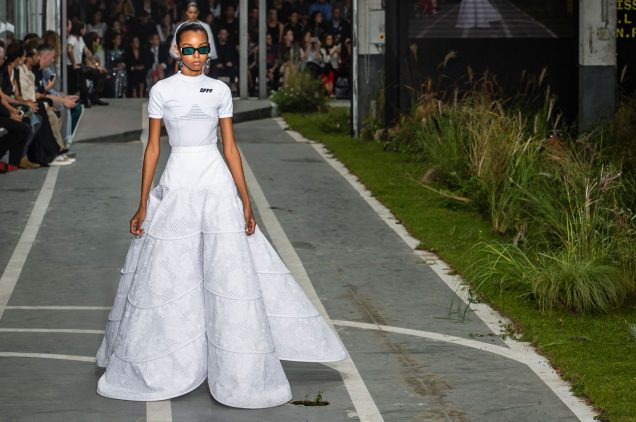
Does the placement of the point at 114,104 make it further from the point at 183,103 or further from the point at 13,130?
the point at 183,103

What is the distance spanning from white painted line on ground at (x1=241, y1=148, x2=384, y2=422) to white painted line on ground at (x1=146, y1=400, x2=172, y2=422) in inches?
36.5

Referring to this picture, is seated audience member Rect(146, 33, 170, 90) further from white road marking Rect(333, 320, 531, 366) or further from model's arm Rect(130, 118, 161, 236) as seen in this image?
model's arm Rect(130, 118, 161, 236)

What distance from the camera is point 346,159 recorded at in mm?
20938

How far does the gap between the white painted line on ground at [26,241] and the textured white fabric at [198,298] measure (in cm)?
273

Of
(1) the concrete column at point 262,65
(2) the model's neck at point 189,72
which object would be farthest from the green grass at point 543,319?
(1) the concrete column at point 262,65

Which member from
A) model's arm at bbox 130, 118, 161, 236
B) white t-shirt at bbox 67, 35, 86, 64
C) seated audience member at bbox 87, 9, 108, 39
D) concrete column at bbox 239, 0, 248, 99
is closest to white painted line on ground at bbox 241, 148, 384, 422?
model's arm at bbox 130, 118, 161, 236

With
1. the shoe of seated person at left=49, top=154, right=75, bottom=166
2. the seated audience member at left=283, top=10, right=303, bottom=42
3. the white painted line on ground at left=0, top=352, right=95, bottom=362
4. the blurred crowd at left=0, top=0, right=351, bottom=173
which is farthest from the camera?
the seated audience member at left=283, top=10, right=303, bottom=42

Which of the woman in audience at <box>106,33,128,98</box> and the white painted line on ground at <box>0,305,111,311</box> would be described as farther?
the woman in audience at <box>106,33,128,98</box>

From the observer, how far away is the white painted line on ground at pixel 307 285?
8.23 meters

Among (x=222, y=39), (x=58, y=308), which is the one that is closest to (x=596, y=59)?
(x=58, y=308)

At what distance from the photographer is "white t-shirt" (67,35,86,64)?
2880cm

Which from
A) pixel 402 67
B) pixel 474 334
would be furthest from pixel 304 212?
pixel 402 67

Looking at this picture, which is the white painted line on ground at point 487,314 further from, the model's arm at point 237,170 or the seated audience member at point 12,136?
the seated audience member at point 12,136

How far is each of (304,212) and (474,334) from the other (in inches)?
238
